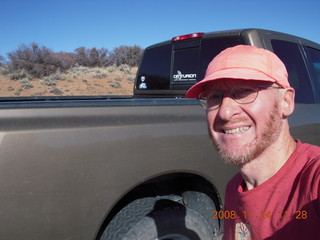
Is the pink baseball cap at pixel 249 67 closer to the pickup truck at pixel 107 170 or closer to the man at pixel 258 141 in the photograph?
the man at pixel 258 141

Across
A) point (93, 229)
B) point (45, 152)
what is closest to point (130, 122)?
point (45, 152)

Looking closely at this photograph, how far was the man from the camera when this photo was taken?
1.20 meters

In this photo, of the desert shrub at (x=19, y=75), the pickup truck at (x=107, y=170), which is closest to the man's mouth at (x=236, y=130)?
the pickup truck at (x=107, y=170)

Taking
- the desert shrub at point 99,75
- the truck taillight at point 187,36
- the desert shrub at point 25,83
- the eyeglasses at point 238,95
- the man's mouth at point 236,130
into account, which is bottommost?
the desert shrub at point 25,83

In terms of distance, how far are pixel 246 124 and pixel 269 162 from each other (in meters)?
0.20

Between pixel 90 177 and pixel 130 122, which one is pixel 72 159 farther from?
pixel 130 122

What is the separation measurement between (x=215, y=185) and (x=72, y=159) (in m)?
1.15

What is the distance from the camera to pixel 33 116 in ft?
5.49

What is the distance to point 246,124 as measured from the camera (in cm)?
136

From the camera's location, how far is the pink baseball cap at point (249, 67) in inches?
50.6

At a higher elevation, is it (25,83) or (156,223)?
(156,223)

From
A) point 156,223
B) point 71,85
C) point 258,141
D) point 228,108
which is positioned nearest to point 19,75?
point 71,85

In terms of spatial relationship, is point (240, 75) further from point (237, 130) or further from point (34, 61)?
point (34, 61)

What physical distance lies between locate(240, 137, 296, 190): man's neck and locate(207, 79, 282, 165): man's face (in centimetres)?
3
